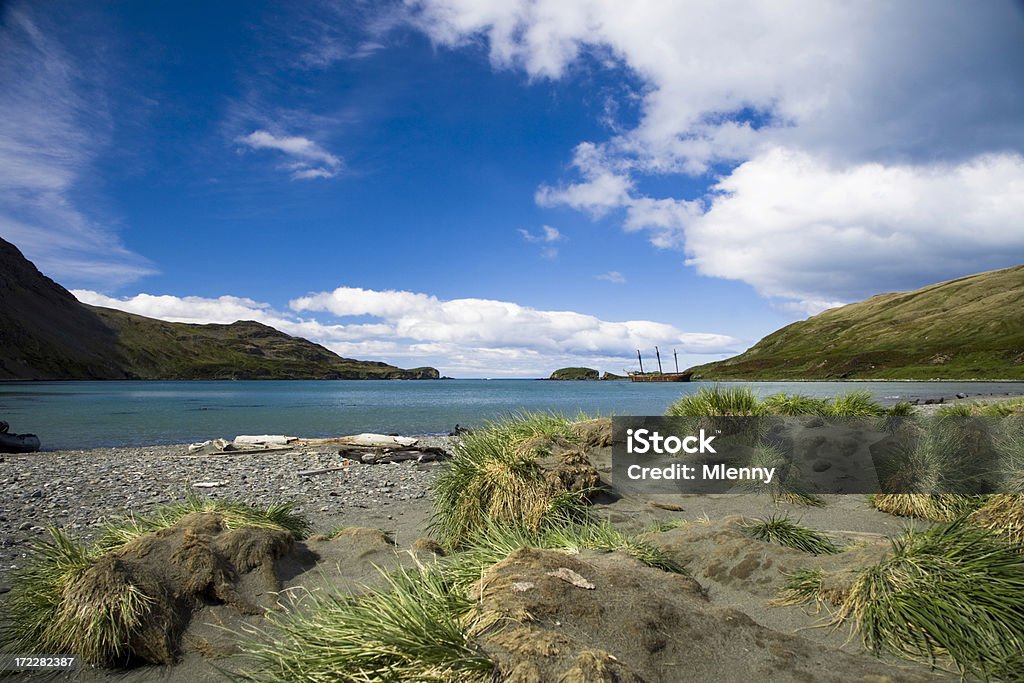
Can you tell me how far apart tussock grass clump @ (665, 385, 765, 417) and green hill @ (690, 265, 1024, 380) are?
9735cm

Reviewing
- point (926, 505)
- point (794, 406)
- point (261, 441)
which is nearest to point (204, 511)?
point (926, 505)

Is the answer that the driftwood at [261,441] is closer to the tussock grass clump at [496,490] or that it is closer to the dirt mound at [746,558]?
the tussock grass clump at [496,490]

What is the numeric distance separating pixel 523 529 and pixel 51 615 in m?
4.90

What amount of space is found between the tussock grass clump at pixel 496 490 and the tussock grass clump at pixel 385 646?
3709mm

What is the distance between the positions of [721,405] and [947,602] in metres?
7.82

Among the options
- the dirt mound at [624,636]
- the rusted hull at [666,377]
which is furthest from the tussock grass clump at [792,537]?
the rusted hull at [666,377]

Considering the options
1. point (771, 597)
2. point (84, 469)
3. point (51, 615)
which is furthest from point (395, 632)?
point (84, 469)

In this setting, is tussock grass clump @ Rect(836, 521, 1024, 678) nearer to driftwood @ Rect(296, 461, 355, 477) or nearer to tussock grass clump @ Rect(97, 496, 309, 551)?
tussock grass clump @ Rect(97, 496, 309, 551)

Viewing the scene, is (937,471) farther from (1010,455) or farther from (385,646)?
(385,646)

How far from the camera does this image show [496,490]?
806cm

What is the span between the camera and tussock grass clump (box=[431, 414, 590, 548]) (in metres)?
7.86

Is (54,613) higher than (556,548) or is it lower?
lower

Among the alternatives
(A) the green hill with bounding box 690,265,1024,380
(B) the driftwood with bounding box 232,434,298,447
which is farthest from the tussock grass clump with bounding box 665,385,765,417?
(A) the green hill with bounding box 690,265,1024,380

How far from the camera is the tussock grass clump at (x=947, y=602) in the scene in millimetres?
3846
